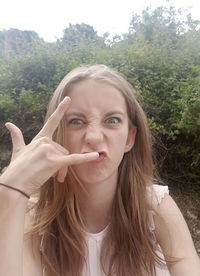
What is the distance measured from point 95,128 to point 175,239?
0.82 meters

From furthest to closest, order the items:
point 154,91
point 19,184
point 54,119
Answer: point 154,91
point 54,119
point 19,184

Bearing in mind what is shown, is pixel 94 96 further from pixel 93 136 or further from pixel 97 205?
pixel 97 205

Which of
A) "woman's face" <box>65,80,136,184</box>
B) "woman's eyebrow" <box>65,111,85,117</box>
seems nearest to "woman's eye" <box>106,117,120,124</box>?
"woman's face" <box>65,80,136,184</box>

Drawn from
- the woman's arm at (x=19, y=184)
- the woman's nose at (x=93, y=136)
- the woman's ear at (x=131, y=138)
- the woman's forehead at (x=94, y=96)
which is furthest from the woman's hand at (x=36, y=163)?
the woman's ear at (x=131, y=138)

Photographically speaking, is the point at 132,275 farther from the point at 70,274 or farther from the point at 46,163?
the point at 46,163

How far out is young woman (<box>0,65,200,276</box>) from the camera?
1.27m

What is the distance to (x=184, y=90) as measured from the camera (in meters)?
2.67

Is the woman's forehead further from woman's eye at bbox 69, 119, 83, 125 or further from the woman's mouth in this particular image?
the woman's mouth

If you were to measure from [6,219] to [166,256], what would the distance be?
0.98m

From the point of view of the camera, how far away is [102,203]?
5.23 feet

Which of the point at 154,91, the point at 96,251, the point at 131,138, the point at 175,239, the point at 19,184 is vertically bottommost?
the point at 96,251

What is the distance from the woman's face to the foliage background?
1348mm

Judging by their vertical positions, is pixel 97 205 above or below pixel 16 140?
below

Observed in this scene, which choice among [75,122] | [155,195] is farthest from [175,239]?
[75,122]
